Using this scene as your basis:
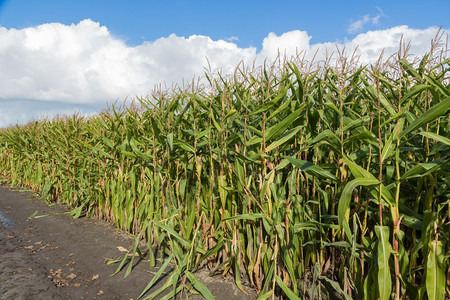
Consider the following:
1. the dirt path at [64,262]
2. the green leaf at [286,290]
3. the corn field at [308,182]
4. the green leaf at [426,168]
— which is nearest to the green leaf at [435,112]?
the corn field at [308,182]

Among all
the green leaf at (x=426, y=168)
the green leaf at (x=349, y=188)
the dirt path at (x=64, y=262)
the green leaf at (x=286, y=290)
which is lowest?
the dirt path at (x=64, y=262)

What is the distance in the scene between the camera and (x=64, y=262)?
145 inches

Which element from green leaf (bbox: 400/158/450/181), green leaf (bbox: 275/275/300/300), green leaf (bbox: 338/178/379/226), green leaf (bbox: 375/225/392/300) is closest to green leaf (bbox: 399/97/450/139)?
green leaf (bbox: 400/158/450/181)

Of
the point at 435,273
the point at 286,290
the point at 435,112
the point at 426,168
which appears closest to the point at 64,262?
the point at 286,290

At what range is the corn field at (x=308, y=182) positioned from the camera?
73.4 inches

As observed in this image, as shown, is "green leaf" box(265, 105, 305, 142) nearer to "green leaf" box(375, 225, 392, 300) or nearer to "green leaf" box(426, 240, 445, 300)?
"green leaf" box(375, 225, 392, 300)

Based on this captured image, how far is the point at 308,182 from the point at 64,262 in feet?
9.49

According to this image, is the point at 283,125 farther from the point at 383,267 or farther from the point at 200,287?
the point at 200,287

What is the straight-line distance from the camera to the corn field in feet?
6.11

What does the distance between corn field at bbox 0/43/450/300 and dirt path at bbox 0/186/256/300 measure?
0.61ft

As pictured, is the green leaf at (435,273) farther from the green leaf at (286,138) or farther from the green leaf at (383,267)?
the green leaf at (286,138)

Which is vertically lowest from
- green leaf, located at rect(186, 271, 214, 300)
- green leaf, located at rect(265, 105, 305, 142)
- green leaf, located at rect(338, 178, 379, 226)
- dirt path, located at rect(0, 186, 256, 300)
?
dirt path, located at rect(0, 186, 256, 300)

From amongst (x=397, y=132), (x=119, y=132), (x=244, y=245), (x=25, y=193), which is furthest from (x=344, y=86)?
(x=25, y=193)

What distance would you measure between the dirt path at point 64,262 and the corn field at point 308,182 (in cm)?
19
